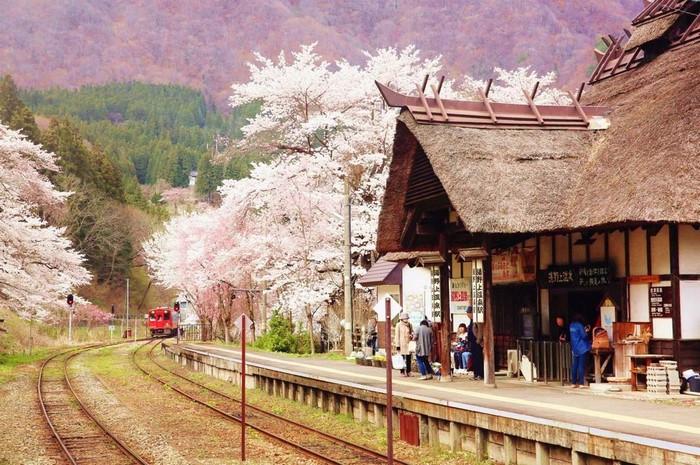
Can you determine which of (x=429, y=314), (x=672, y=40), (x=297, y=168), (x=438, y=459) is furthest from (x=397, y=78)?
(x=438, y=459)

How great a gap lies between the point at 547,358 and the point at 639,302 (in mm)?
2600

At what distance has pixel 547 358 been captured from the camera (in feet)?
57.1

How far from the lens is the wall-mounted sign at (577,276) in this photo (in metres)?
16.1

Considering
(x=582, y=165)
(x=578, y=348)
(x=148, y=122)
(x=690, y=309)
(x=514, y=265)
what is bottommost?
(x=578, y=348)

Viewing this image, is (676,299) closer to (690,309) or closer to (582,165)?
(690,309)

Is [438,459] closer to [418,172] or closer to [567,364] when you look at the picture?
[567,364]

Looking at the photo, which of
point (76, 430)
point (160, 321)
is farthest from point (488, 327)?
point (160, 321)

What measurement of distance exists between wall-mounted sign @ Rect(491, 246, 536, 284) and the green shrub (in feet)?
60.4

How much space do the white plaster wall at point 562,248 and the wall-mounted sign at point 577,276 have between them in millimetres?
229

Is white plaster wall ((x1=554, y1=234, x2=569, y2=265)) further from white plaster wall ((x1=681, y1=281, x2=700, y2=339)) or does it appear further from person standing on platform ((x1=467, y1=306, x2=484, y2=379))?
white plaster wall ((x1=681, y1=281, x2=700, y2=339))

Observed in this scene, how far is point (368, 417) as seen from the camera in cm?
1702

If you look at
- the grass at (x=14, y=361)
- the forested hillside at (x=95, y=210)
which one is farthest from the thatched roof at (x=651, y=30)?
the forested hillside at (x=95, y=210)

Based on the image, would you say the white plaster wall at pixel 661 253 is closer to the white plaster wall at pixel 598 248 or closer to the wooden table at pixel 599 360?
the white plaster wall at pixel 598 248

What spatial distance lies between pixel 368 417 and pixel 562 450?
21.2 feet
